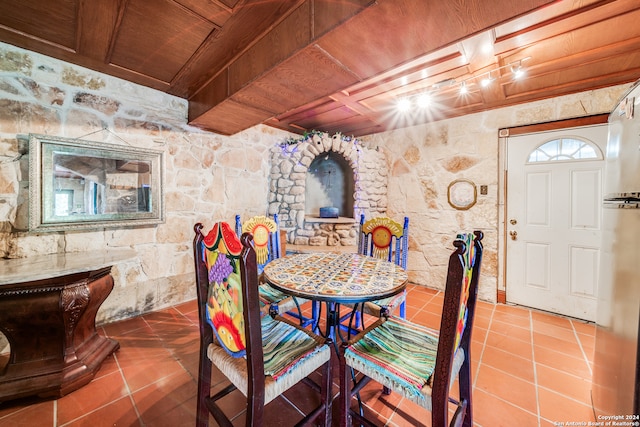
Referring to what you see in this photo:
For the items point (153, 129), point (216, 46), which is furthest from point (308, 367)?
point (153, 129)

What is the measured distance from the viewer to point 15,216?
1.80 meters

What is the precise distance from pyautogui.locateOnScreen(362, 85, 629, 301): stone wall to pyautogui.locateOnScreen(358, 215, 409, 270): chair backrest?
1397 millimetres

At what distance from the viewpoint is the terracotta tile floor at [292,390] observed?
1312 millimetres

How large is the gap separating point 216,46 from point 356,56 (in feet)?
3.43

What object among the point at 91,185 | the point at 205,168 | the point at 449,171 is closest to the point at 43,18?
the point at 91,185

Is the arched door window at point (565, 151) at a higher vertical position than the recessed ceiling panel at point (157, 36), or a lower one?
lower

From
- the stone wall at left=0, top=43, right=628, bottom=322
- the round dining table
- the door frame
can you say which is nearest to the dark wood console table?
the stone wall at left=0, top=43, right=628, bottom=322

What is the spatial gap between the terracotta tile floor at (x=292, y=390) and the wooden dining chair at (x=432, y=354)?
1.38 feet

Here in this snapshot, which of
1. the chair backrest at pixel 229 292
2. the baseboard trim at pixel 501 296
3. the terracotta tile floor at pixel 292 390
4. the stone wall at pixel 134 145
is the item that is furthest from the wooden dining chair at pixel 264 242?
the baseboard trim at pixel 501 296

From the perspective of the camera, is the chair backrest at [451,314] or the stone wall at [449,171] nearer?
the chair backrest at [451,314]

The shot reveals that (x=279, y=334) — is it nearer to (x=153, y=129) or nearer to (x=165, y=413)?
(x=165, y=413)

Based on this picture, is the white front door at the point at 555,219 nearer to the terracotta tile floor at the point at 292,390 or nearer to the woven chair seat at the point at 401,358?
the terracotta tile floor at the point at 292,390

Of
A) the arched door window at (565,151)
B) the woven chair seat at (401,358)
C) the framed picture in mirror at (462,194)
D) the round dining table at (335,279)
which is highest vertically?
the arched door window at (565,151)

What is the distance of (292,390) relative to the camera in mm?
1525
